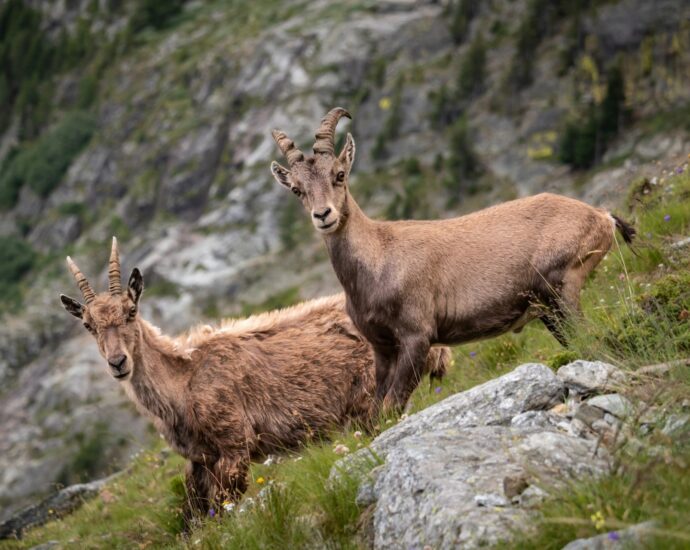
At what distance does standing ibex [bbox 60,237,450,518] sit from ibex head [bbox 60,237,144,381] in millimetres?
11

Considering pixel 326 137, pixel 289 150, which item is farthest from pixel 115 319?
pixel 326 137

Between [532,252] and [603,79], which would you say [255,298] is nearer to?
[603,79]

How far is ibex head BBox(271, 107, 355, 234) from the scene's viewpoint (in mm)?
8836

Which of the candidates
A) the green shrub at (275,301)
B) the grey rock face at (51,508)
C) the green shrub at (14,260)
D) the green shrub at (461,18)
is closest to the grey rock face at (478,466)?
the grey rock face at (51,508)

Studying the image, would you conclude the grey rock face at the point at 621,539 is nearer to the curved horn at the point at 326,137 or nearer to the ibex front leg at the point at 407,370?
the ibex front leg at the point at 407,370

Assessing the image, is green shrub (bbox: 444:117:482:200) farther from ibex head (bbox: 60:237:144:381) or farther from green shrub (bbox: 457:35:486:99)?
ibex head (bbox: 60:237:144:381)

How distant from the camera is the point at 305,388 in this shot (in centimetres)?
1025

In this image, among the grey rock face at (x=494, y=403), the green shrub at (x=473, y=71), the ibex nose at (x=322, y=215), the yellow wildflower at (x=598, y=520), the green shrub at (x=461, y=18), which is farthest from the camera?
the green shrub at (x=461, y=18)

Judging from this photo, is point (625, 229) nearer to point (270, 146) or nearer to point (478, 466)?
point (478, 466)

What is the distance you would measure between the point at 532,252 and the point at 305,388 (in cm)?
311

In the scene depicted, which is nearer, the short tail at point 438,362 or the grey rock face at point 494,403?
the grey rock face at point 494,403

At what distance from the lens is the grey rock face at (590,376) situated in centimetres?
627

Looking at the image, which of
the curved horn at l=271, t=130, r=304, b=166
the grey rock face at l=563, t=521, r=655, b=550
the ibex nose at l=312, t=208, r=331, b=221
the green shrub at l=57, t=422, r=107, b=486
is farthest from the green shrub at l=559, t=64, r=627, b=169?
the grey rock face at l=563, t=521, r=655, b=550

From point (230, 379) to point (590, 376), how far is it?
4720mm
